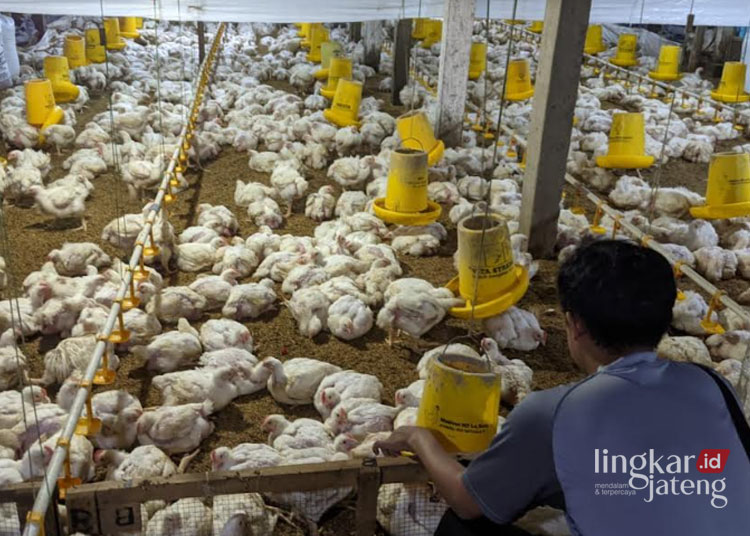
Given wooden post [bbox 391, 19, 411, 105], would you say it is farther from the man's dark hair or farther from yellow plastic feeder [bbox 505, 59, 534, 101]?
the man's dark hair

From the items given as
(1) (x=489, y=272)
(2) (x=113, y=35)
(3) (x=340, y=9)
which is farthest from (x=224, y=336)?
(2) (x=113, y=35)

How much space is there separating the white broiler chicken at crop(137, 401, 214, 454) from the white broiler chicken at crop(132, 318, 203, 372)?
1.81 ft

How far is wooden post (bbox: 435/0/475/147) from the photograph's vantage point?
7680 millimetres

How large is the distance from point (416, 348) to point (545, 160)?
1957 millimetres

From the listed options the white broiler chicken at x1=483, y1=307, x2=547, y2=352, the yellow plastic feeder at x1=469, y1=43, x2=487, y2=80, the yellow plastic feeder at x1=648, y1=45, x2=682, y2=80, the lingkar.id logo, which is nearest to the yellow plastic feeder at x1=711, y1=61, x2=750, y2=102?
the yellow plastic feeder at x1=648, y1=45, x2=682, y2=80

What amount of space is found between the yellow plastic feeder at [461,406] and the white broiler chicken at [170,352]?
66.2 inches

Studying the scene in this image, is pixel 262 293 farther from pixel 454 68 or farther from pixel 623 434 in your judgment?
pixel 454 68

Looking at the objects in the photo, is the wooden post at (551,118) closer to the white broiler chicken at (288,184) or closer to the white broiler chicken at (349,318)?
the white broiler chicken at (349,318)

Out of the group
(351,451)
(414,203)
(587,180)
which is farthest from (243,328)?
(587,180)

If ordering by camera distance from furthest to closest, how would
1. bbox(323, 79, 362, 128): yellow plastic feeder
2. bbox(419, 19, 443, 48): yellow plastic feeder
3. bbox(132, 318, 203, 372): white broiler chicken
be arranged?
bbox(419, 19, 443, 48): yellow plastic feeder, bbox(323, 79, 362, 128): yellow plastic feeder, bbox(132, 318, 203, 372): white broiler chicken

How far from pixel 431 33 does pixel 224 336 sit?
42.3ft

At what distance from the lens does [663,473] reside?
1.60 meters

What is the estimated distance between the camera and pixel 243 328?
4254mm

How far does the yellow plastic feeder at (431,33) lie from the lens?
1558cm
